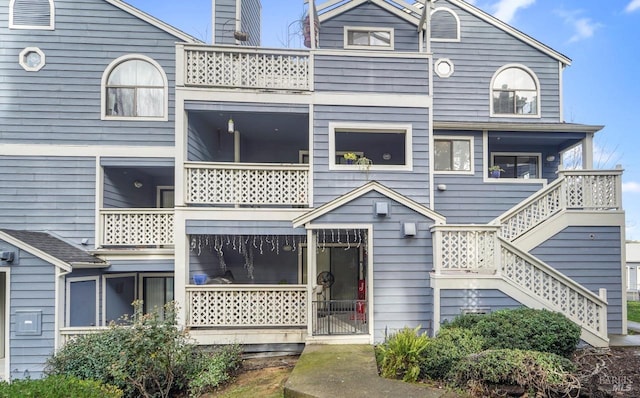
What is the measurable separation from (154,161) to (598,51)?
113 feet

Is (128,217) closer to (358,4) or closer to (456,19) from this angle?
(358,4)

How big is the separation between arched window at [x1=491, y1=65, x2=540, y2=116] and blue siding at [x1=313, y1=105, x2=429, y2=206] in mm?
4141

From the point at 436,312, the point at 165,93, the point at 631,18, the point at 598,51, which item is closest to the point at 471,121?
the point at 436,312

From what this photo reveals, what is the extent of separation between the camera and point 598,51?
2894 centimetres

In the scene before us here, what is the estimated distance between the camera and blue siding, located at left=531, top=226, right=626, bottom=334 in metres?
8.59

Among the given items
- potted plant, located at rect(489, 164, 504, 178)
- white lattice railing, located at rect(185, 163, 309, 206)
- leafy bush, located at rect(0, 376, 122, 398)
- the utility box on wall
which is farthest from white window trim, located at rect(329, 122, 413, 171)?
the utility box on wall

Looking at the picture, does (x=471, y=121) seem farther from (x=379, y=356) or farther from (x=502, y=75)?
(x=379, y=356)

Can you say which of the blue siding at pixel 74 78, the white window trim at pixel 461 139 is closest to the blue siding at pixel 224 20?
the blue siding at pixel 74 78

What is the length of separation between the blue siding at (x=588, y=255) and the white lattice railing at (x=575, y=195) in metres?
0.52

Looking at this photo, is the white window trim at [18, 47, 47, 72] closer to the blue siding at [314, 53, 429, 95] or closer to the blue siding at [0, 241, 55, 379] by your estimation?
the blue siding at [0, 241, 55, 379]

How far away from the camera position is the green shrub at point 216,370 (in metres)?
6.53

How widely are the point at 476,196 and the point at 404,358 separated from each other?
6310mm

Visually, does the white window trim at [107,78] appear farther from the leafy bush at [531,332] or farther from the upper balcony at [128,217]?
the leafy bush at [531,332]

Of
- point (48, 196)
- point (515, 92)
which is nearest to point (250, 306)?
point (48, 196)
